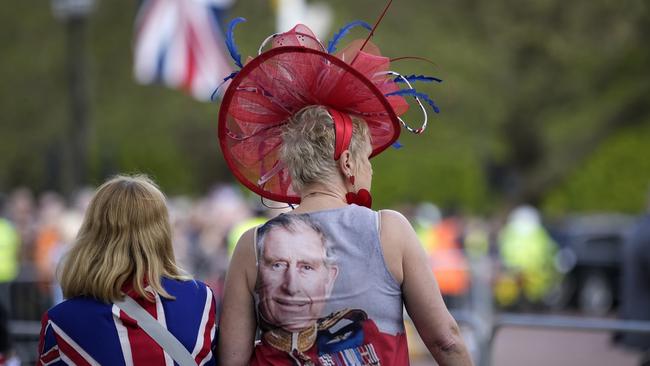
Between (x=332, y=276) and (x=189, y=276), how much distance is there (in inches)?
22.8

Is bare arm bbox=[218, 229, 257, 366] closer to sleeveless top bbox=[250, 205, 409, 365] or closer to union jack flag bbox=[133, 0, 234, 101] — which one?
sleeveless top bbox=[250, 205, 409, 365]

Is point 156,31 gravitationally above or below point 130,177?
above

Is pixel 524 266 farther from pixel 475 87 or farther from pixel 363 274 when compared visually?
pixel 363 274

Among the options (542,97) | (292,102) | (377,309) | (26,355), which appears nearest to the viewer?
(377,309)

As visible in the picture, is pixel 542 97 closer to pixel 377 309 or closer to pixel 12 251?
pixel 12 251

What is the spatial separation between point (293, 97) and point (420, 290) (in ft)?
2.29

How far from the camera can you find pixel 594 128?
2723 centimetres

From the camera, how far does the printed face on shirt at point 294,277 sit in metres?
3.25

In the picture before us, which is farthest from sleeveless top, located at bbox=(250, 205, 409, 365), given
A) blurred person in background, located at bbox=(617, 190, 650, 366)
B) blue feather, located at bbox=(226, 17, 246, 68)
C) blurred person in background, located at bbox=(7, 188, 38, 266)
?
blurred person in background, located at bbox=(7, 188, 38, 266)

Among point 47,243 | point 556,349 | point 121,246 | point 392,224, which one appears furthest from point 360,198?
point 47,243

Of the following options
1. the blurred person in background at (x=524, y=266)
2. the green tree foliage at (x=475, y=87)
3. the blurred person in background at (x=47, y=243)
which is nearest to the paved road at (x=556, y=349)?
the blurred person in background at (x=47, y=243)

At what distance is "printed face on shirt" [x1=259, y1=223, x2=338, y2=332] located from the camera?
3.25 m

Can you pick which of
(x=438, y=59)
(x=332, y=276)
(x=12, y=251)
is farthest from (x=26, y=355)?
(x=438, y=59)

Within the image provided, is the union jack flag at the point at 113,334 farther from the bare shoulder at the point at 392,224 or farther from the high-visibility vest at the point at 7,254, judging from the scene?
the high-visibility vest at the point at 7,254
